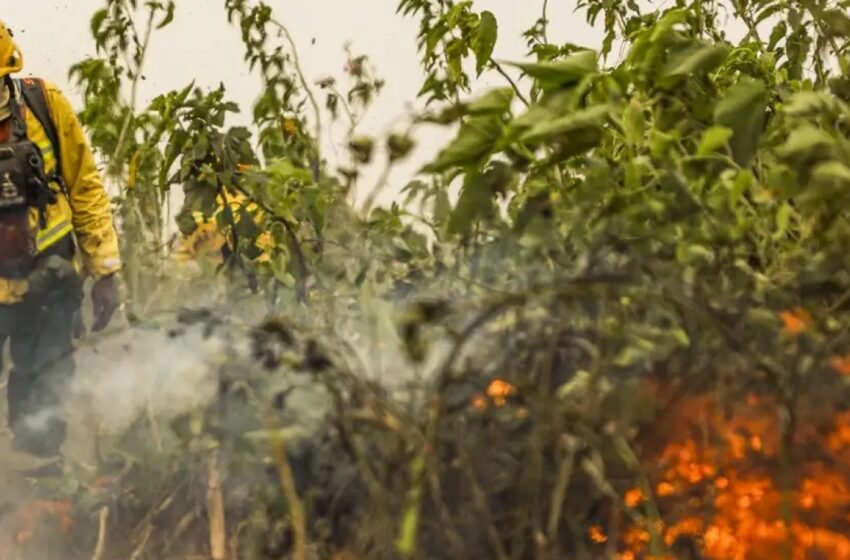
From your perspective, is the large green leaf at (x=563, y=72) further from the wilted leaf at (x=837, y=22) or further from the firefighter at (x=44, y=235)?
the firefighter at (x=44, y=235)

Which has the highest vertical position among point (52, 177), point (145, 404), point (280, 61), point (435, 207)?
point (280, 61)

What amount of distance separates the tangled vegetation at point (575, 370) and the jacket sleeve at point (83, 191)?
412 millimetres

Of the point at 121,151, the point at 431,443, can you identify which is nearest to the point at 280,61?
the point at 121,151

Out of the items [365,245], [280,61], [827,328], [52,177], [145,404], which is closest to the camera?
[827,328]

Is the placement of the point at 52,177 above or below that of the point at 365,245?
above

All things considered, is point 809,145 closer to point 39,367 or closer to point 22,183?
point 39,367

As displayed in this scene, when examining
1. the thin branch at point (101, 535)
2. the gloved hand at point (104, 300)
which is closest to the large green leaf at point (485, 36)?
the gloved hand at point (104, 300)

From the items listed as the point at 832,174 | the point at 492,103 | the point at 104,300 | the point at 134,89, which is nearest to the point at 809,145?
the point at 832,174

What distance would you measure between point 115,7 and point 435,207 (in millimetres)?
666

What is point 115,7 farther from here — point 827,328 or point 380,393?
point 827,328

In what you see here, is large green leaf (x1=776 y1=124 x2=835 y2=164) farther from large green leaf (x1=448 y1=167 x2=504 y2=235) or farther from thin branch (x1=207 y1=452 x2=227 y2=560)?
thin branch (x1=207 y1=452 x2=227 y2=560)

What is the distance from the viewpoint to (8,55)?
3.30ft

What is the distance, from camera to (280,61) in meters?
1.21

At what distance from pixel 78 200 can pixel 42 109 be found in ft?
0.28
